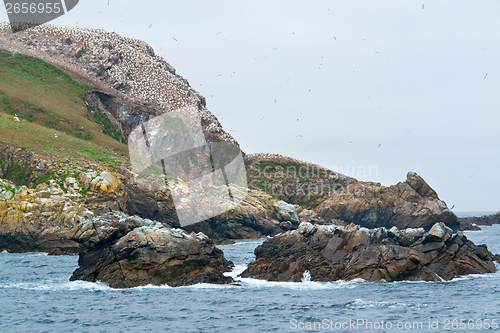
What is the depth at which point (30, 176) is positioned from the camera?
5678cm

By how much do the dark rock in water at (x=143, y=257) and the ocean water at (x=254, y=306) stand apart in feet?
3.26

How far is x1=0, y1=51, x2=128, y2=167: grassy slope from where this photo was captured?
6550 cm

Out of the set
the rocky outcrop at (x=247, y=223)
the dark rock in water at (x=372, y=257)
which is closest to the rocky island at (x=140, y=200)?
the dark rock in water at (x=372, y=257)

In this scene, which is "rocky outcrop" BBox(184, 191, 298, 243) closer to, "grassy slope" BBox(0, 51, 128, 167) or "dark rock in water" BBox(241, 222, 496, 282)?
"grassy slope" BBox(0, 51, 128, 167)

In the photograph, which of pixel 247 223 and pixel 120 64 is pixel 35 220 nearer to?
pixel 247 223

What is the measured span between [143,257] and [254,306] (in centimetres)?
900

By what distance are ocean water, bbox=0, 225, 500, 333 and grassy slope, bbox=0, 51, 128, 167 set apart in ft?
127

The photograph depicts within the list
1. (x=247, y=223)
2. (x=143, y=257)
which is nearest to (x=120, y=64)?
(x=247, y=223)

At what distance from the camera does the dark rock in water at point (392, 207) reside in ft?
310

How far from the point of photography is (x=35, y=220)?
157ft

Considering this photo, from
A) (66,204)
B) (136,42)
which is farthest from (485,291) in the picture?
(136,42)
